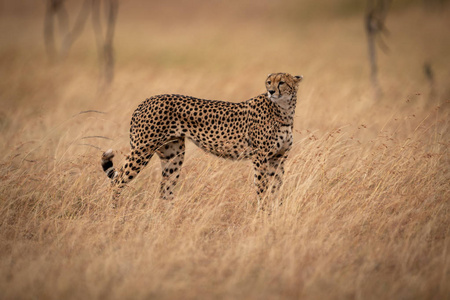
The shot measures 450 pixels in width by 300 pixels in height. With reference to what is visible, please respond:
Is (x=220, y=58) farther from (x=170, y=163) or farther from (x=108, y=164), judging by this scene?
(x=108, y=164)

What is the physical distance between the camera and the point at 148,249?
134 inches

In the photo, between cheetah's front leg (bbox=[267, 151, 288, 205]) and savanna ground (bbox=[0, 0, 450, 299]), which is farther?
cheetah's front leg (bbox=[267, 151, 288, 205])

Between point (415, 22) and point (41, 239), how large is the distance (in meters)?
18.8

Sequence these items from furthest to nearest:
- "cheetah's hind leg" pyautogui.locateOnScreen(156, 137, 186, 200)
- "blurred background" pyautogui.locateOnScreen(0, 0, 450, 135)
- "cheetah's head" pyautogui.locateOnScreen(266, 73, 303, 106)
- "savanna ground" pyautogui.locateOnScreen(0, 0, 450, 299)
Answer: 1. "blurred background" pyautogui.locateOnScreen(0, 0, 450, 135)
2. "cheetah's hind leg" pyautogui.locateOnScreen(156, 137, 186, 200)
3. "cheetah's head" pyautogui.locateOnScreen(266, 73, 303, 106)
4. "savanna ground" pyautogui.locateOnScreen(0, 0, 450, 299)

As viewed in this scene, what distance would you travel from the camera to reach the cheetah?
14.4 feet

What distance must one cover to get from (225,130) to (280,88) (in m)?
0.65

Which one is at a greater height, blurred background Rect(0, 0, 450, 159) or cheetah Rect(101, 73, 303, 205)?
blurred background Rect(0, 0, 450, 159)

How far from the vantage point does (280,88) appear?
4305 mm

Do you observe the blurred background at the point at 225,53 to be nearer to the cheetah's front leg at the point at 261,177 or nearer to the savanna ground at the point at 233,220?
the savanna ground at the point at 233,220

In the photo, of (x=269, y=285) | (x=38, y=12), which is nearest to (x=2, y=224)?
(x=269, y=285)

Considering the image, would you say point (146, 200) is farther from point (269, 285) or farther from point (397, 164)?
point (397, 164)

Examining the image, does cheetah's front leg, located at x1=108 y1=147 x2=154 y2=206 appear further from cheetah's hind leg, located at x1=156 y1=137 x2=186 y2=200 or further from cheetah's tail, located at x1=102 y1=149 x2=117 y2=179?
cheetah's hind leg, located at x1=156 y1=137 x2=186 y2=200

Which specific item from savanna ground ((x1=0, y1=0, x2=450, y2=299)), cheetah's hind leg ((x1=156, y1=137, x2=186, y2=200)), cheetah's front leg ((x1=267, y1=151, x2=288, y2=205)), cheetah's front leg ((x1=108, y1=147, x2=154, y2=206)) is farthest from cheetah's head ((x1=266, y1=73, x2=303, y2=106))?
cheetah's front leg ((x1=108, y1=147, x2=154, y2=206))

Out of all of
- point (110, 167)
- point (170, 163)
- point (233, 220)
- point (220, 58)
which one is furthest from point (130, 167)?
point (220, 58)
